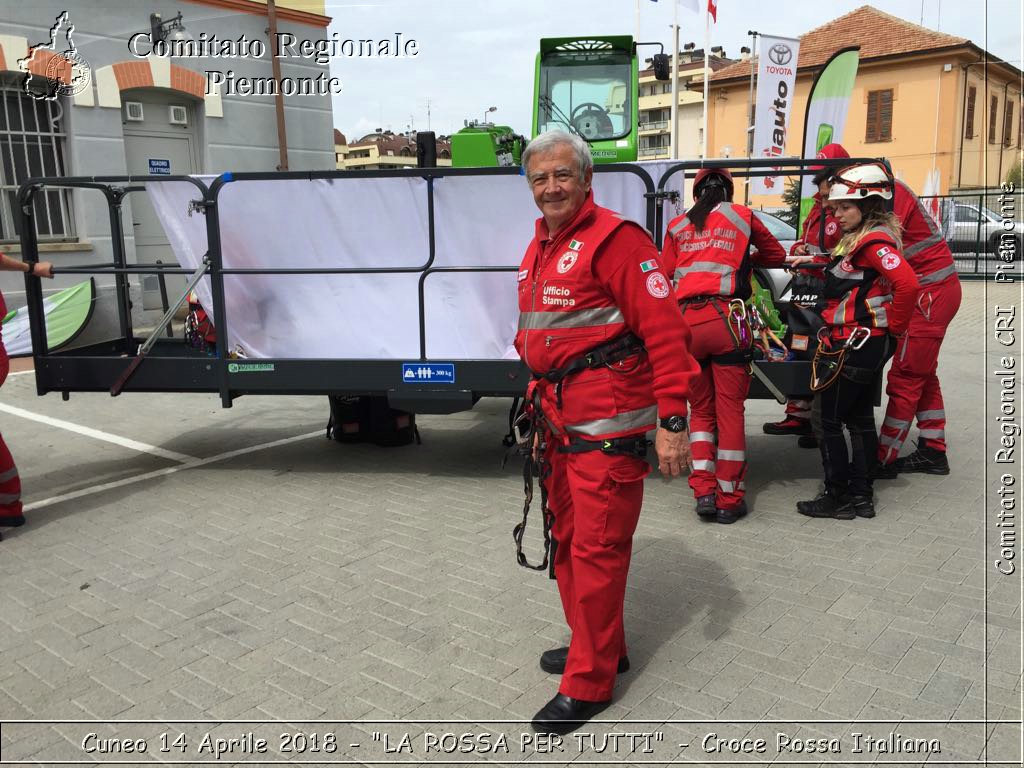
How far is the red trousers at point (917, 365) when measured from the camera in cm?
575

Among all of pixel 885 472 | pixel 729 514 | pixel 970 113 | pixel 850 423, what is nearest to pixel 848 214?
pixel 850 423

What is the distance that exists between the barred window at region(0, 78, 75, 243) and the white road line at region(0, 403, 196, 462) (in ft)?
13.9

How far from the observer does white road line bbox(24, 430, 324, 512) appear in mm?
5586

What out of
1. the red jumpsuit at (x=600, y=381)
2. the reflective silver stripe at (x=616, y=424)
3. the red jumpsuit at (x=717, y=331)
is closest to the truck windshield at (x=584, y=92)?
the red jumpsuit at (x=717, y=331)

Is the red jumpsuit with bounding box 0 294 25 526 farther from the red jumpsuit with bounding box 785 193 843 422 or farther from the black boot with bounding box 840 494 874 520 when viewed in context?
the black boot with bounding box 840 494 874 520

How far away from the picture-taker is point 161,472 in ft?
20.4

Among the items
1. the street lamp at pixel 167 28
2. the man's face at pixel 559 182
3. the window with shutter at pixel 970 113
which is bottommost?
the man's face at pixel 559 182

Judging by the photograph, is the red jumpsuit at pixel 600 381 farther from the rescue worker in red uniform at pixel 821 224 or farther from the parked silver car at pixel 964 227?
the parked silver car at pixel 964 227

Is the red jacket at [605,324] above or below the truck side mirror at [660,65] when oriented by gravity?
below

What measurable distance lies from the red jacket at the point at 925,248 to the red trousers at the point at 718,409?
5.84 ft

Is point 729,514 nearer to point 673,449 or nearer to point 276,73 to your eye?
point 673,449

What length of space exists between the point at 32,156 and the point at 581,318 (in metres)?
Answer: 11.6

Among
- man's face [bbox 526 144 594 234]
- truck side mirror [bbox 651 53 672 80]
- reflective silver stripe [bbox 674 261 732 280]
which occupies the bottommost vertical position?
reflective silver stripe [bbox 674 261 732 280]

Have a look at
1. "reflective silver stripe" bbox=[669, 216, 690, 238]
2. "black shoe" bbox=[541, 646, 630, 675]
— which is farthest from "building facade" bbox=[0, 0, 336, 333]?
"black shoe" bbox=[541, 646, 630, 675]
